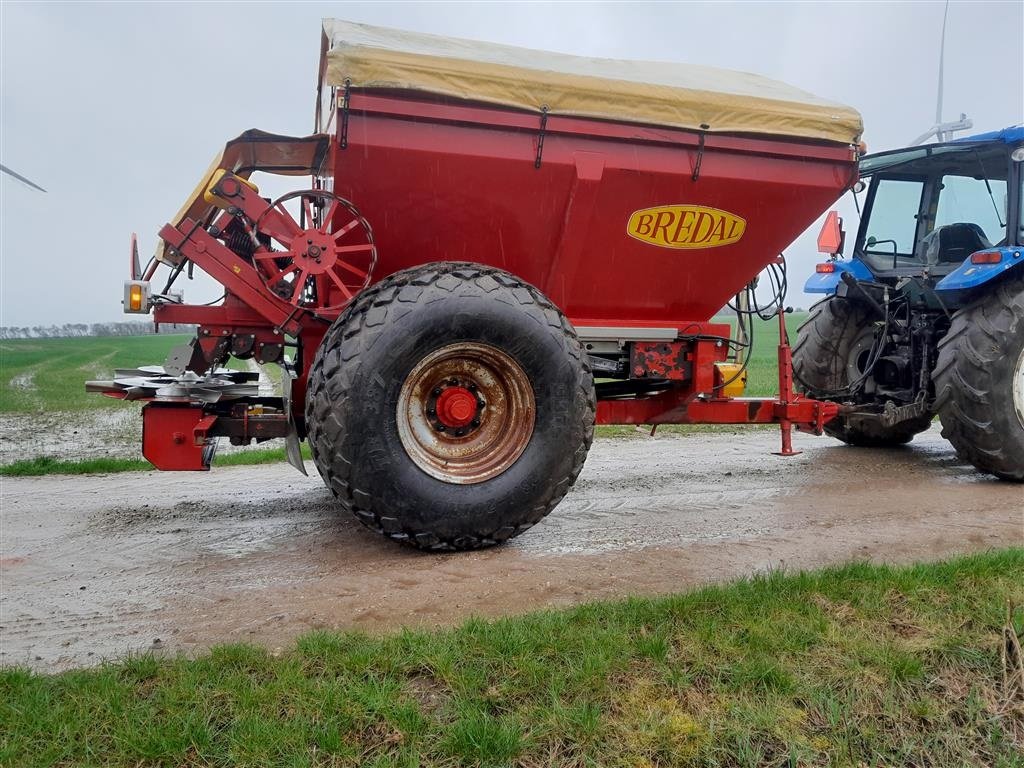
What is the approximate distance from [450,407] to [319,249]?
114cm

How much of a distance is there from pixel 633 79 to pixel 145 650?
13.0 feet

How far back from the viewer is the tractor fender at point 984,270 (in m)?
5.51

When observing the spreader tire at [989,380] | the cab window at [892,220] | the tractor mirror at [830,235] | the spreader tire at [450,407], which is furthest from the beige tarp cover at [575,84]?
the cab window at [892,220]

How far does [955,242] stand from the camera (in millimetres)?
6547

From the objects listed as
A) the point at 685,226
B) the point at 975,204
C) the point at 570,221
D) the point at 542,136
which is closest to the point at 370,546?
the point at 570,221

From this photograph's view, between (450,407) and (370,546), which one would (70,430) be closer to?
(370,546)

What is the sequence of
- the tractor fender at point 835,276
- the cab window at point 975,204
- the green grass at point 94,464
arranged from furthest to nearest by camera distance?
the tractor fender at point 835,276 < the green grass at point 94,464 < the cab window at point 975,204

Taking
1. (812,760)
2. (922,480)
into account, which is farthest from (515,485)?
(922,480)

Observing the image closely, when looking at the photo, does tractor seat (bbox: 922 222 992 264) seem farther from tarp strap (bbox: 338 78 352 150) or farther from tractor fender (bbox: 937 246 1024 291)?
tarp strap (bbox: 338 78 352 150)

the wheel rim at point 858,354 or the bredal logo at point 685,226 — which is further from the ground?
the bredal logo at point 685,226

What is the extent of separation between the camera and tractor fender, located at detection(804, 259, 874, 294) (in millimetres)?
6891

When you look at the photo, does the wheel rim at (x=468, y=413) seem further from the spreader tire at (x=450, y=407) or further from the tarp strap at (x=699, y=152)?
the tarp strap at (x=699, y=152)

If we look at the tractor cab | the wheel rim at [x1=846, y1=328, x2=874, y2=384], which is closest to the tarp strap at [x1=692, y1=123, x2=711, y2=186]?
the tractor cab

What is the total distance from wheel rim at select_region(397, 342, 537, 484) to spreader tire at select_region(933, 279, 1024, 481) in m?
3.73
